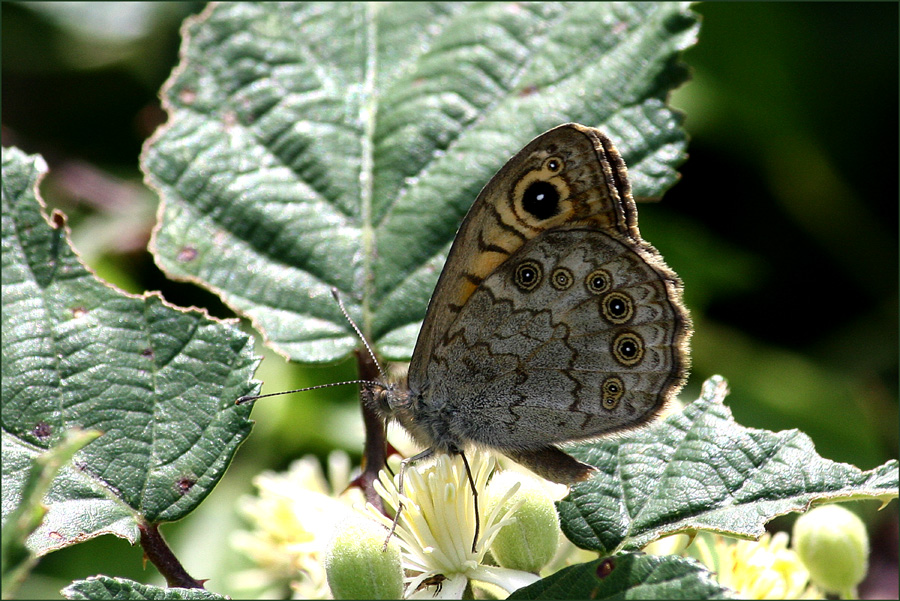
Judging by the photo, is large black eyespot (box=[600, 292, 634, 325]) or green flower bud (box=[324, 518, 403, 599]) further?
large black eyespot (box=[600, 292, 634, 325])

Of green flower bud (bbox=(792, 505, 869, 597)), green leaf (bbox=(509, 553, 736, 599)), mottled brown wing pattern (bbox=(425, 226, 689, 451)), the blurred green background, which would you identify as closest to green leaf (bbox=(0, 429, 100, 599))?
green leaf (bbox=(509, 553, 736, 599))

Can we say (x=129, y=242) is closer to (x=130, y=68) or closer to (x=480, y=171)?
(x=130, y=68)

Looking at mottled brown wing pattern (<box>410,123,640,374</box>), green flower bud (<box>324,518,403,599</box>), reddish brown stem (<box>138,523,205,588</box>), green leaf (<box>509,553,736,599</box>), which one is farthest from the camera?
mottled brown wing pattern (<box>410,123,640,374</box>)

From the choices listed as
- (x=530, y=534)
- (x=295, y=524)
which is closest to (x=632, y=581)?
(x=530, y=534)

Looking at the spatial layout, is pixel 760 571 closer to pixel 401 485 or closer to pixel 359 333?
pixel 401 485

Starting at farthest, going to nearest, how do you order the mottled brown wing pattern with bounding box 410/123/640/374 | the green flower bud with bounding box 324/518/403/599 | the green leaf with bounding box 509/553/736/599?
the mottled brown wing pattern with bounding box 410/123/640/374 < the green flower bud with bounding box 324/518/403/599 < the green leaf with bounding box 509/553/736/599

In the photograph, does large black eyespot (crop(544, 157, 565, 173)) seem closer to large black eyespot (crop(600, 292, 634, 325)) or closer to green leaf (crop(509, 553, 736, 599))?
large black eyespot (crop(600, 292, 634, 325))

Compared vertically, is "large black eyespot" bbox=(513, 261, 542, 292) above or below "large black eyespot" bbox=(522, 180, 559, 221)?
below
